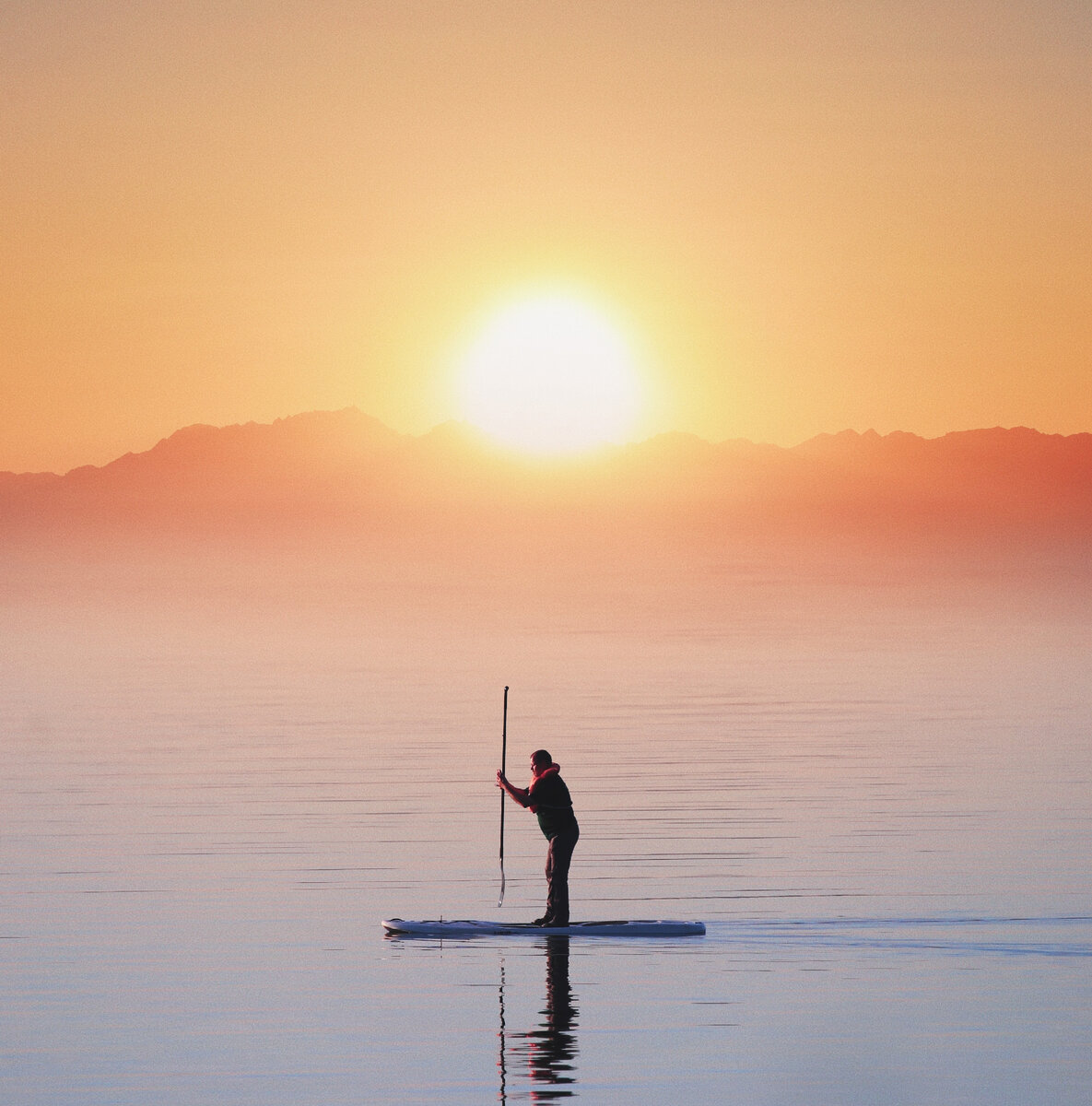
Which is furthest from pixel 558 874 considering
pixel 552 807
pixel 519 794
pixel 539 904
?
pixel 539 904

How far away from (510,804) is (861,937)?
1718 centimetres

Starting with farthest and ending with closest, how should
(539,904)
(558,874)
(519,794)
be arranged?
(539,904) → (558,874) → (519,794)

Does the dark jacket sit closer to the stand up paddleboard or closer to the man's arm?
the man's arm

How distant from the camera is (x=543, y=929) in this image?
71.2ft

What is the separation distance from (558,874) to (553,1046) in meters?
4.98

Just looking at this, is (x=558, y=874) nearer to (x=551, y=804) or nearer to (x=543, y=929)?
(x=543, y=929)

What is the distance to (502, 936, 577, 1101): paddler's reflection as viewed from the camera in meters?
15.4

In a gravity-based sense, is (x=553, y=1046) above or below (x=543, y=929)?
below

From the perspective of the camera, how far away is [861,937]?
21750mm

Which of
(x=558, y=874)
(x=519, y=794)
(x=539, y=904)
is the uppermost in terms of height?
(x=519, y=794)

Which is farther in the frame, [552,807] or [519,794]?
[552,807]

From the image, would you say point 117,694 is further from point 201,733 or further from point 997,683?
point 997,683

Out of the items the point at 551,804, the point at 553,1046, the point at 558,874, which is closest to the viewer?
the point at 553,1046

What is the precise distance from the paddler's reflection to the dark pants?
5.87 ft
